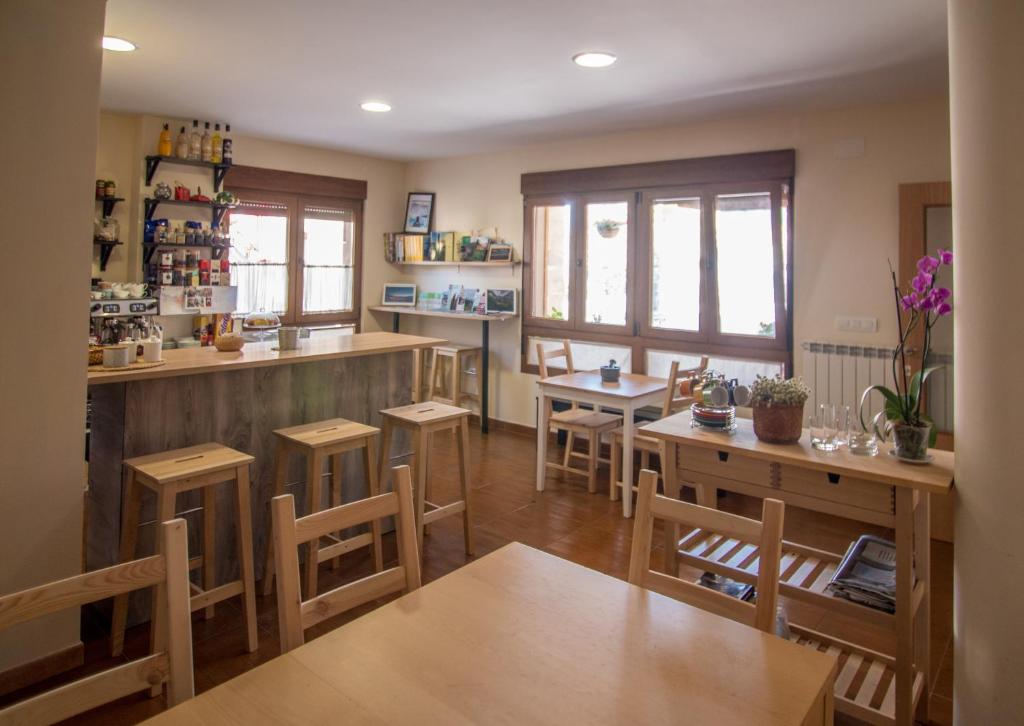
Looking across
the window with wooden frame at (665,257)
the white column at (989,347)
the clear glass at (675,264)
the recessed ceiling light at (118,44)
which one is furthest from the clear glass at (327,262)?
the white column at (989,347)

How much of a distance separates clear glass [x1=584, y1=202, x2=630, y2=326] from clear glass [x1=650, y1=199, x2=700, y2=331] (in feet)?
0.84

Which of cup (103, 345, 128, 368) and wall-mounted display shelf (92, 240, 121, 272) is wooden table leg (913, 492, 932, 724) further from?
wall-mounted display shelf (92, 240, 121, 272)

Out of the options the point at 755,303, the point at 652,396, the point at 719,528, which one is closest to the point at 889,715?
the point at 719,528

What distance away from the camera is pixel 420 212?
671cm

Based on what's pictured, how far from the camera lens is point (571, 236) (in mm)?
5543

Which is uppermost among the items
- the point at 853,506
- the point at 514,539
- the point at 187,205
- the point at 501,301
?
the point at 187,205

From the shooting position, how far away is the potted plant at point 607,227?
5.26 metres

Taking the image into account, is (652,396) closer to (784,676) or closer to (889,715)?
(889,715)

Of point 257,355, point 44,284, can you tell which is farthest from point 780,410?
point 44,284

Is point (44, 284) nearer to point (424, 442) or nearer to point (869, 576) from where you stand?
point (424, 442)

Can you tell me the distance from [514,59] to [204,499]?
2.63 m

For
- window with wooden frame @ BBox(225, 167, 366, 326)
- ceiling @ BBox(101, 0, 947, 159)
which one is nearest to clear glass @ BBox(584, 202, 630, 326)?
ceiling @ BBox(101, 0, 947, 159)

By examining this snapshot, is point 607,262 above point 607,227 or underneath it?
underneath

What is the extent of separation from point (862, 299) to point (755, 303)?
686 mm
